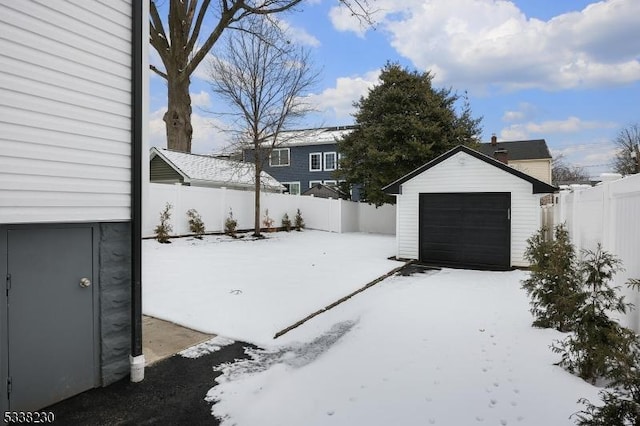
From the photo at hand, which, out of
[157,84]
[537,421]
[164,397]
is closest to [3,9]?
[164,397]

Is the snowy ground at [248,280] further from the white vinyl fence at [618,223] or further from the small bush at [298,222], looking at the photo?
the small bush at [298,222]

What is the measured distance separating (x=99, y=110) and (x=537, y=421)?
14.0 ft

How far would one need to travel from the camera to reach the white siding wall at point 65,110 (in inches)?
105

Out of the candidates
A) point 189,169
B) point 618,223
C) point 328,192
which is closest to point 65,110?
point 618,223

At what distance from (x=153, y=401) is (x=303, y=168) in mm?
23817

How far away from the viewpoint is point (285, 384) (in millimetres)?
3406

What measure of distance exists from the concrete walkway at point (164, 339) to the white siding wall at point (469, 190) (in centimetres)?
739

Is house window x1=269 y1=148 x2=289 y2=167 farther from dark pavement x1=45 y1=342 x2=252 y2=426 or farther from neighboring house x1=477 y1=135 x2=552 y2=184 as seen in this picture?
dark pavement x1=45 y1=342 x2=252 y2=426

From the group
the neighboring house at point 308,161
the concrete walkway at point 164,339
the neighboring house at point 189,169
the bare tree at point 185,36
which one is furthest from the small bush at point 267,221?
the concrete walkway at point 164,339

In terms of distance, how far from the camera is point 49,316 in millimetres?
2998

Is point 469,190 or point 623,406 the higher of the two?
point 469,190

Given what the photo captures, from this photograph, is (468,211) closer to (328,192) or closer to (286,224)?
(286,224)

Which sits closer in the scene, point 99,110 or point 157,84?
point 99,110

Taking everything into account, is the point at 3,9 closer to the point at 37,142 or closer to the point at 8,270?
the point at 37,142
